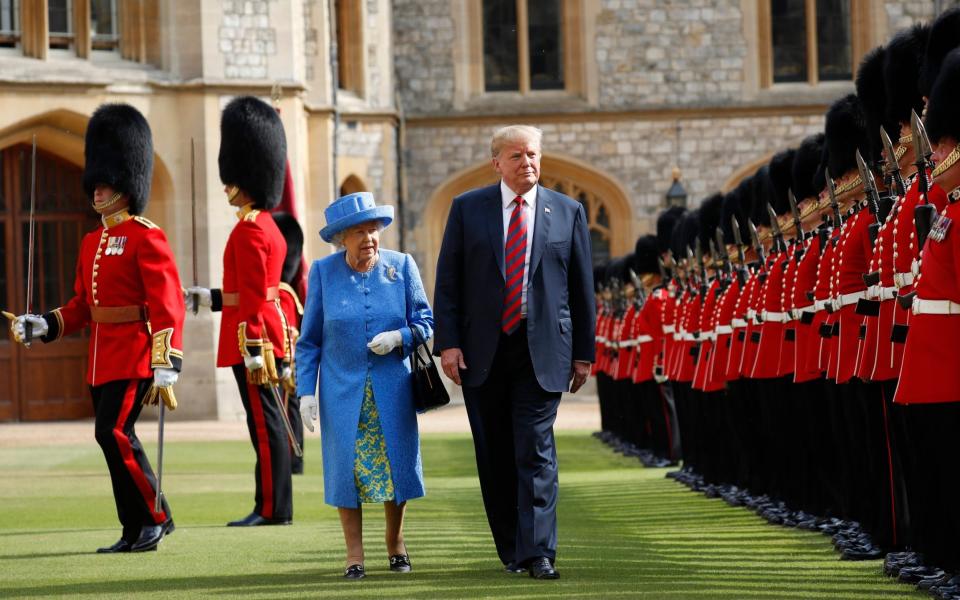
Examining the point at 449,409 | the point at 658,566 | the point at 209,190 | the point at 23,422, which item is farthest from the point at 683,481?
the point at 449,409

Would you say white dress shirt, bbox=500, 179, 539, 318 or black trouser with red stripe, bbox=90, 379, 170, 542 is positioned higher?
white dress shirt, bbox=500, 179, 539, 318

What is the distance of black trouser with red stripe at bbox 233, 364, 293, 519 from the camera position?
8211mm

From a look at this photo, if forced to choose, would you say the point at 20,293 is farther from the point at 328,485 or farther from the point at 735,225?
the point at 328,485

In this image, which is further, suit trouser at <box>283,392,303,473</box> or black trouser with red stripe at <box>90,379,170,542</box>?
suit trouser at <box>283,392,303,473</box>

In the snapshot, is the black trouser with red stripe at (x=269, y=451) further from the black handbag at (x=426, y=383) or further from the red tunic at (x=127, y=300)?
the black handbag at (x=426, y=383)

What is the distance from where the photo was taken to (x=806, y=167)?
8.70 m

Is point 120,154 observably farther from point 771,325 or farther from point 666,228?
point 666,228

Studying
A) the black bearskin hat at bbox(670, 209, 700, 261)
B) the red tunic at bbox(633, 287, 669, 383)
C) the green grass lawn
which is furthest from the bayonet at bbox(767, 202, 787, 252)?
the red tunic at bbox(633, 287, 669, 383)

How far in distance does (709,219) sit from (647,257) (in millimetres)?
2800

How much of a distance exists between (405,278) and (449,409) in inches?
681

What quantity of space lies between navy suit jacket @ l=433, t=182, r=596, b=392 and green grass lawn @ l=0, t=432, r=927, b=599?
2.44 feet

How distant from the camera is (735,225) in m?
9.47

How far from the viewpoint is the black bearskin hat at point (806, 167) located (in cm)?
864

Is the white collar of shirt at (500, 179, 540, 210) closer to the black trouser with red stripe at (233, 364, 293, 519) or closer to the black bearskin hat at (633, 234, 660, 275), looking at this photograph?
the black trouser with red stripe at (233, 364, 293, 519)
